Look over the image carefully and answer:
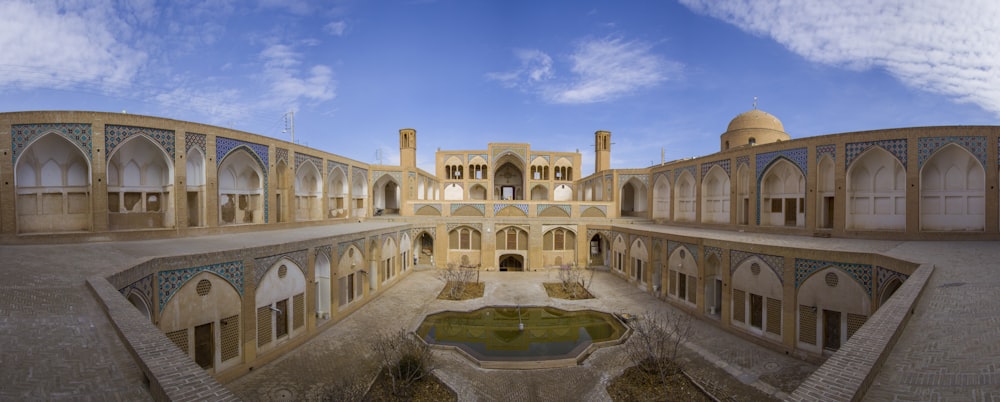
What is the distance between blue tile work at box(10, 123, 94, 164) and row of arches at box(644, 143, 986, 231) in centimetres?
1712

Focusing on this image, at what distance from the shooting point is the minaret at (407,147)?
24316 millimetres

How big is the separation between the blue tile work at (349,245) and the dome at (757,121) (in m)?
17.4

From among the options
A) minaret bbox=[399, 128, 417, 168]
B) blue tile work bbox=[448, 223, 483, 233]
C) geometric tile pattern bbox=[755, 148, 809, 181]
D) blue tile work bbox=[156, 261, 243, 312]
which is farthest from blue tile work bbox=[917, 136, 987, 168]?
minaret bbox=[399, 128, 417, 168]

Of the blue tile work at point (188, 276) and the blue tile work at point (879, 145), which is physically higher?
the blue tile work at point (879, 145)

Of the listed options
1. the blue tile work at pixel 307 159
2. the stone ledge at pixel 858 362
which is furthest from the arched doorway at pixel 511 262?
the stone ledge at pixel 858 362

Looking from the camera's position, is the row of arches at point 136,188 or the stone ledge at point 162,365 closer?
the stone ledge at point 162,365

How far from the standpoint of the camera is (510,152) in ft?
84.0

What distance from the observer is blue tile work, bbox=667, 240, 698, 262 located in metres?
10.7

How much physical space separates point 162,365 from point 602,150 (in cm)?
2579

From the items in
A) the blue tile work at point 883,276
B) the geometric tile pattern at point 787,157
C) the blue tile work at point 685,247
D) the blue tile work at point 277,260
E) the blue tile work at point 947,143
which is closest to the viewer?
the blue tile work at point 883,276

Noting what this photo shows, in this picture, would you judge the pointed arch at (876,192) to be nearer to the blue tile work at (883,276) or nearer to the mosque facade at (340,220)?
the mosque facade at (340,220)

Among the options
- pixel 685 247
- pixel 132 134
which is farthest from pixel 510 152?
pixel 132 134

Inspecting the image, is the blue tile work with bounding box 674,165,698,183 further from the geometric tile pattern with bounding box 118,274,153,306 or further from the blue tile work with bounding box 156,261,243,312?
the geometric tile pattern with bounding box 118,274,153,306

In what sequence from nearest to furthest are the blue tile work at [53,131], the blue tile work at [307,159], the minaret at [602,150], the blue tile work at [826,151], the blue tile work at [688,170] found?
1. the blue tile work at [53,131]
2. the blue tile work at [826,151]
3. the blue tile work at [307,159]
4. the blue tile work at [688,170]
5. the minaret at [602,150]
